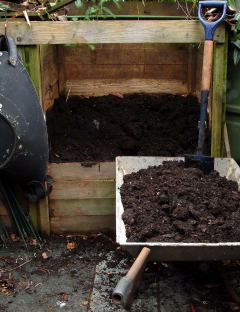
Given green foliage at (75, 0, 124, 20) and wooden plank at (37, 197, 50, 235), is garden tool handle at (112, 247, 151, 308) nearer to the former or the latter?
wooden plank at (37, 197, 50, 235)

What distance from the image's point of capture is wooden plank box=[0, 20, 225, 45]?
3.29 meters

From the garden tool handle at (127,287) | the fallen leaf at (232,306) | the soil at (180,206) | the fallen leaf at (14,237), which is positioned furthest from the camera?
the fallen leaf at (14,237)

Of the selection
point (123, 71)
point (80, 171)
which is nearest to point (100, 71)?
point (123, 71)

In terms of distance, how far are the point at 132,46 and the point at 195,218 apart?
6.87ft

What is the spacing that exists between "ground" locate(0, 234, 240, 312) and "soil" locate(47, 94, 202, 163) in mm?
706

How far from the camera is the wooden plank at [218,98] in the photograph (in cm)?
337

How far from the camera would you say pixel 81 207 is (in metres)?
3.76

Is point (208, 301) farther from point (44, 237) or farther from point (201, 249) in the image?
point (44, 237)

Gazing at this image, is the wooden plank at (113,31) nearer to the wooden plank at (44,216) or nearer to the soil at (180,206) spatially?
the soil at (180,206)

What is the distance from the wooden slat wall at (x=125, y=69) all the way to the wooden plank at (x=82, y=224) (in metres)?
1.18

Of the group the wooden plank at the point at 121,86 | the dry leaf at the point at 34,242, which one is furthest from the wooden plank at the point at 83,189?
the wooden plank at the point at 121,86

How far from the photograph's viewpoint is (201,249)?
2.27m

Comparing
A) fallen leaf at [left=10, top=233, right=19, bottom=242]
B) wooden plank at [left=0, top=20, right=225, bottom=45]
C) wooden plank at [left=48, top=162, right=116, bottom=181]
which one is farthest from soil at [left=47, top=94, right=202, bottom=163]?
wooden plank at [left=0, top=20, right=225, bottom=45]

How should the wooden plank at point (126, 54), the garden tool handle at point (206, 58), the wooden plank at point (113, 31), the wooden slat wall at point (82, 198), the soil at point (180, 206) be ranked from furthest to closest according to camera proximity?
1. the wooden plank at point (126, 54)
2. the wooden slat wall at point (82, 198)
3. the wooden plank at point (113, 31)
4. the garden tool handle at point (206, 58)
5. the soil at point (180, 206)
